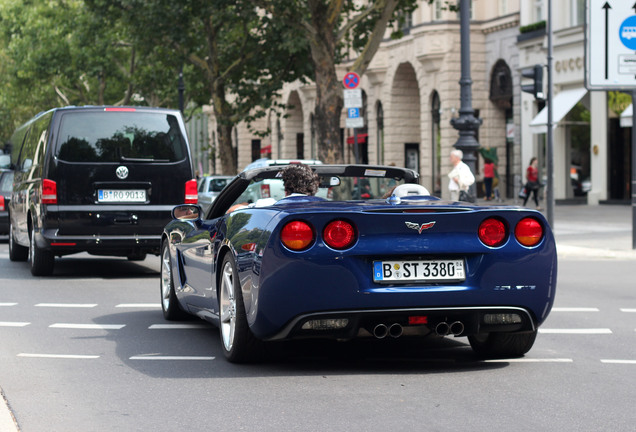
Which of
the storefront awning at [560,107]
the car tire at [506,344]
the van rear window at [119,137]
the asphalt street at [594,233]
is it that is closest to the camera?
the car tire at [506,344]

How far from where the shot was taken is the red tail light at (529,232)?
710 cm

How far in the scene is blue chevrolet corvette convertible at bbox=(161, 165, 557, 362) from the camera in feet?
22.4

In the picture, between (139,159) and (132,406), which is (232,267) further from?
Result: (139,159)

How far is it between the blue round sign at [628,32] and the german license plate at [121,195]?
9.32m

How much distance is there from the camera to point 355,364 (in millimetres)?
7523

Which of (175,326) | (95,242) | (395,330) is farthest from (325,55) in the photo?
(395,330)

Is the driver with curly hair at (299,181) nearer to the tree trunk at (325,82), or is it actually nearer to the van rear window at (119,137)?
the van rear window at (119,137)

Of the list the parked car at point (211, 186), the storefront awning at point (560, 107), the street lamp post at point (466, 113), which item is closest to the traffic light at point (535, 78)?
the street lamp post at point (466, 113)

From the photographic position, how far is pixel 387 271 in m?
6.89

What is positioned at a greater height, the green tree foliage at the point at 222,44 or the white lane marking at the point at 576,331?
the green tree foliage at the point at 222,44

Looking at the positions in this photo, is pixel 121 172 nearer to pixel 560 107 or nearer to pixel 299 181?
pixel 299 181

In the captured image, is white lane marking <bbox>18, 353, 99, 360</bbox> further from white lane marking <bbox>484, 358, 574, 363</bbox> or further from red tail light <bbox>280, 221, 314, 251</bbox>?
white lane marking <bbox>484, 358, 574, 363</bbox>

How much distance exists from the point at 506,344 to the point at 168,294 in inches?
134

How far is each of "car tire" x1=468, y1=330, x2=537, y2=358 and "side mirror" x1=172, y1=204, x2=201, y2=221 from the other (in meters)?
2.52
